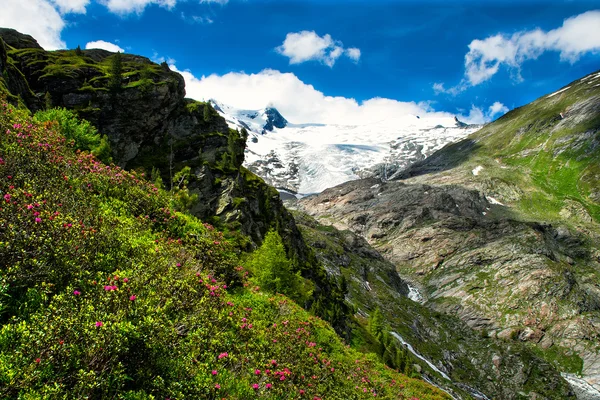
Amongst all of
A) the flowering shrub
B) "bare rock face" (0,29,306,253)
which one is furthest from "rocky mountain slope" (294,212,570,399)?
the flowering shrub

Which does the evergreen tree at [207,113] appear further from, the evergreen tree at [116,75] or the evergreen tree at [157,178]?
the evergreen tree at [157,178]

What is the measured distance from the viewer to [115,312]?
8.93 m

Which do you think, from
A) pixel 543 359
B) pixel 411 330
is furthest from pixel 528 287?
pixel 411 330

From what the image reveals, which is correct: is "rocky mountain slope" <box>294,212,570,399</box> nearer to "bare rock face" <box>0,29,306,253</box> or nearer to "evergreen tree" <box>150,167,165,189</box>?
"bare rock face" <box>0,29,306,253</box>

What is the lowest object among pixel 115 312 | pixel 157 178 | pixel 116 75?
pixel 115 312

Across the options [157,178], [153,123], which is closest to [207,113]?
[153,123]

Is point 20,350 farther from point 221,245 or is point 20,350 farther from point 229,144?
point 229,144

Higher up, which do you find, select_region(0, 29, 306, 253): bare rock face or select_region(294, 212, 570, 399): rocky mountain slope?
select_region(0, 29, 306, 253): bare rock face

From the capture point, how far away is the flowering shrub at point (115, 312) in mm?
7688

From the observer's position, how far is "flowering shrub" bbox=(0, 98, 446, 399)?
7688mm

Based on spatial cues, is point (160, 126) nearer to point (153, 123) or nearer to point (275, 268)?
point (153, 123)

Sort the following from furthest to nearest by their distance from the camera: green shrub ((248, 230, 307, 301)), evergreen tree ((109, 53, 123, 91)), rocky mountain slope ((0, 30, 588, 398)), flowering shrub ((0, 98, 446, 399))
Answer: evergreen tree ((109, 53, 123, 91))
rocky mountain slope ((0, 30, 588, 398))
green shrub ((248, 230, 307, 301))
flowering shrub ((0, 98, 446, 399))

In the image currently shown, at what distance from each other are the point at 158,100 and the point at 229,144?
14242 mm

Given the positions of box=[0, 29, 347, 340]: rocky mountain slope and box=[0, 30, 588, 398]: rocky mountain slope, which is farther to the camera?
box=[0, 29, 347, 340]: rocky mountain slope
